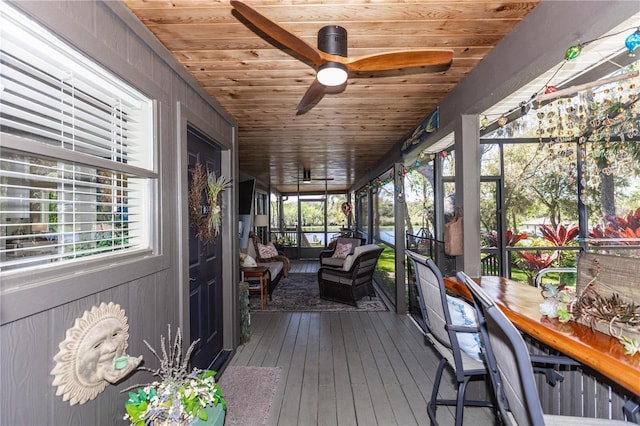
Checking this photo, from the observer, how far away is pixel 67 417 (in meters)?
1.25

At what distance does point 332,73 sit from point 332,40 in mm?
→ 197

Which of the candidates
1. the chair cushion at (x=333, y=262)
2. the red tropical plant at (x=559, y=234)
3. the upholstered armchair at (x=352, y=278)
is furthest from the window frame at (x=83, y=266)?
the red tropical plant at (x=559, y=234)

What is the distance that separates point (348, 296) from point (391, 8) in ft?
13.4

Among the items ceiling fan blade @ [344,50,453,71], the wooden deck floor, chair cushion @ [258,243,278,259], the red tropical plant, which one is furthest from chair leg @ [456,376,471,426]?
chair cushion @ [258,243,278,259]

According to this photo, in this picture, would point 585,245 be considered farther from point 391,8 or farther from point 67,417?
point 67,417

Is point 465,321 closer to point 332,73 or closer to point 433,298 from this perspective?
point 433,298

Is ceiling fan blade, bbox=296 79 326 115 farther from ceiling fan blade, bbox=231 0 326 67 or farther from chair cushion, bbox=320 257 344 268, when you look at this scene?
chair cushion, bbox=320 257 344 268

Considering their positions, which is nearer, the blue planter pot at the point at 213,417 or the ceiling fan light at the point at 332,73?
the blue planter pot at the point at 213,417

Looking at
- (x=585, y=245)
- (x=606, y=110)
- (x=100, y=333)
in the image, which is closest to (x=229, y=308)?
(x=100, y=333)

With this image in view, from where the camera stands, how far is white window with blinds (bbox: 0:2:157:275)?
1.09 meters

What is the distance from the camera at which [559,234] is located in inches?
188

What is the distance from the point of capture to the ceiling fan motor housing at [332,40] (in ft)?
5.56

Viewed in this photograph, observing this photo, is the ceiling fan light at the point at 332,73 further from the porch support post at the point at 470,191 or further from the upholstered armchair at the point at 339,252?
the upholstered armchair at the point at 339,252

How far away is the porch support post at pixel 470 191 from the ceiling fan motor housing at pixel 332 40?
1345mm
